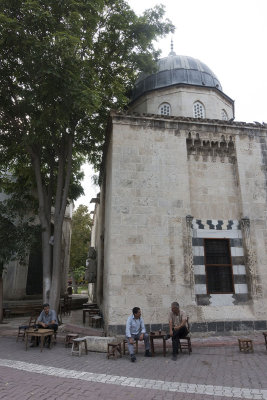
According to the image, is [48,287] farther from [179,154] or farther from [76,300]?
[76,300]

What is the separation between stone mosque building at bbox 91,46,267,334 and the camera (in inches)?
367

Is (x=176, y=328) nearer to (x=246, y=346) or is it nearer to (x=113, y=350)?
(x=113, y=350)

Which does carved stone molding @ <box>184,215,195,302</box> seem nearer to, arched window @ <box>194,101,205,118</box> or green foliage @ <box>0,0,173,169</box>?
green foliage @ <box>0,0,173,169</box>

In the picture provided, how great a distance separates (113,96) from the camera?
13.1 metres

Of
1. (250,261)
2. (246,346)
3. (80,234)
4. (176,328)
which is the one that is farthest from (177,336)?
(80,234)

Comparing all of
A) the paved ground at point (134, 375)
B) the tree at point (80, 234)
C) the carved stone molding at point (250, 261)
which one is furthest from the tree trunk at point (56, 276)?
the tree at point (80, 234)

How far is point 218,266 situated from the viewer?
10.3m

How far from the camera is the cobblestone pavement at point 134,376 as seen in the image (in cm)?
461

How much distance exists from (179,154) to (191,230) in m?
3.09

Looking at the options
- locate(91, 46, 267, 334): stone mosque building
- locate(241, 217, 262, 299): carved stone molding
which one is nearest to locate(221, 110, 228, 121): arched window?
locate(91, 46, 267, 334): stone mosque building

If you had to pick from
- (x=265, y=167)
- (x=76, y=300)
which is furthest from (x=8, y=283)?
(x=265, y=167)

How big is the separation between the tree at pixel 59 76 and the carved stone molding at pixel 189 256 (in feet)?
16.6

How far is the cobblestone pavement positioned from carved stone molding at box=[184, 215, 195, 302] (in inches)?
89.7

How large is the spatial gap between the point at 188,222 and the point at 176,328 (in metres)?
4.02
